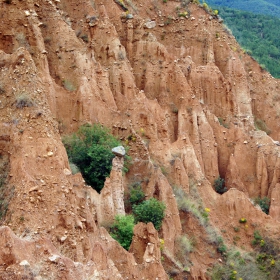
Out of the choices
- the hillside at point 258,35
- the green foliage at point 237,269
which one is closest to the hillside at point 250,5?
the hillside at point 258,35

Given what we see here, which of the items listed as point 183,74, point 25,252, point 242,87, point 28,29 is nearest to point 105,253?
point 25,252

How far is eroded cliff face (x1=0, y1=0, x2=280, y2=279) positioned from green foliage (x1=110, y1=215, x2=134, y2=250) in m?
0.38

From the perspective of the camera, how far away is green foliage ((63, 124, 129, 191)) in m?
21.2

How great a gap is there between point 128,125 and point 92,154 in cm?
305

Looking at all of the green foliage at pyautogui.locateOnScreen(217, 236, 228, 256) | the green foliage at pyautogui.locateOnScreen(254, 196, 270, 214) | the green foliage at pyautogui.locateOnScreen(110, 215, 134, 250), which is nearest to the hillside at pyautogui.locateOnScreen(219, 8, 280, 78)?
the green foliage at pyautogui.locateOnScreen(254, 196, 270, 214)

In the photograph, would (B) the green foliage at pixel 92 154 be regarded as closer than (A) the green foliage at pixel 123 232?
No

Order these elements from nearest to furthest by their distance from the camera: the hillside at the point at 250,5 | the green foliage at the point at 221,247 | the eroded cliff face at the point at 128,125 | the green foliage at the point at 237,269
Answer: the eroded cliff face at the point at 128,125, the green foliage at the point at 237,269, the green foliage at the point at 221,247, the hillside at the point at 250,5

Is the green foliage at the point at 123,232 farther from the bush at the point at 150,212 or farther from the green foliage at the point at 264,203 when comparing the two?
the green foliage at the point at 264,203

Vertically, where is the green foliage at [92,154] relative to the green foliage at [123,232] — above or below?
above

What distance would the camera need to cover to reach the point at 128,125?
77.8 ft

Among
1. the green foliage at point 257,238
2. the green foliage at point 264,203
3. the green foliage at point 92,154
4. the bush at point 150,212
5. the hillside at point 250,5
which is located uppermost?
the green foliage at point 92,154

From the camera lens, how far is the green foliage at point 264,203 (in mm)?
28328

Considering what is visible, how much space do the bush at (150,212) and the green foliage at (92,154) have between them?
187 cm

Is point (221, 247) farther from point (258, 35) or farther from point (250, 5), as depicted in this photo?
point (250, 5)
